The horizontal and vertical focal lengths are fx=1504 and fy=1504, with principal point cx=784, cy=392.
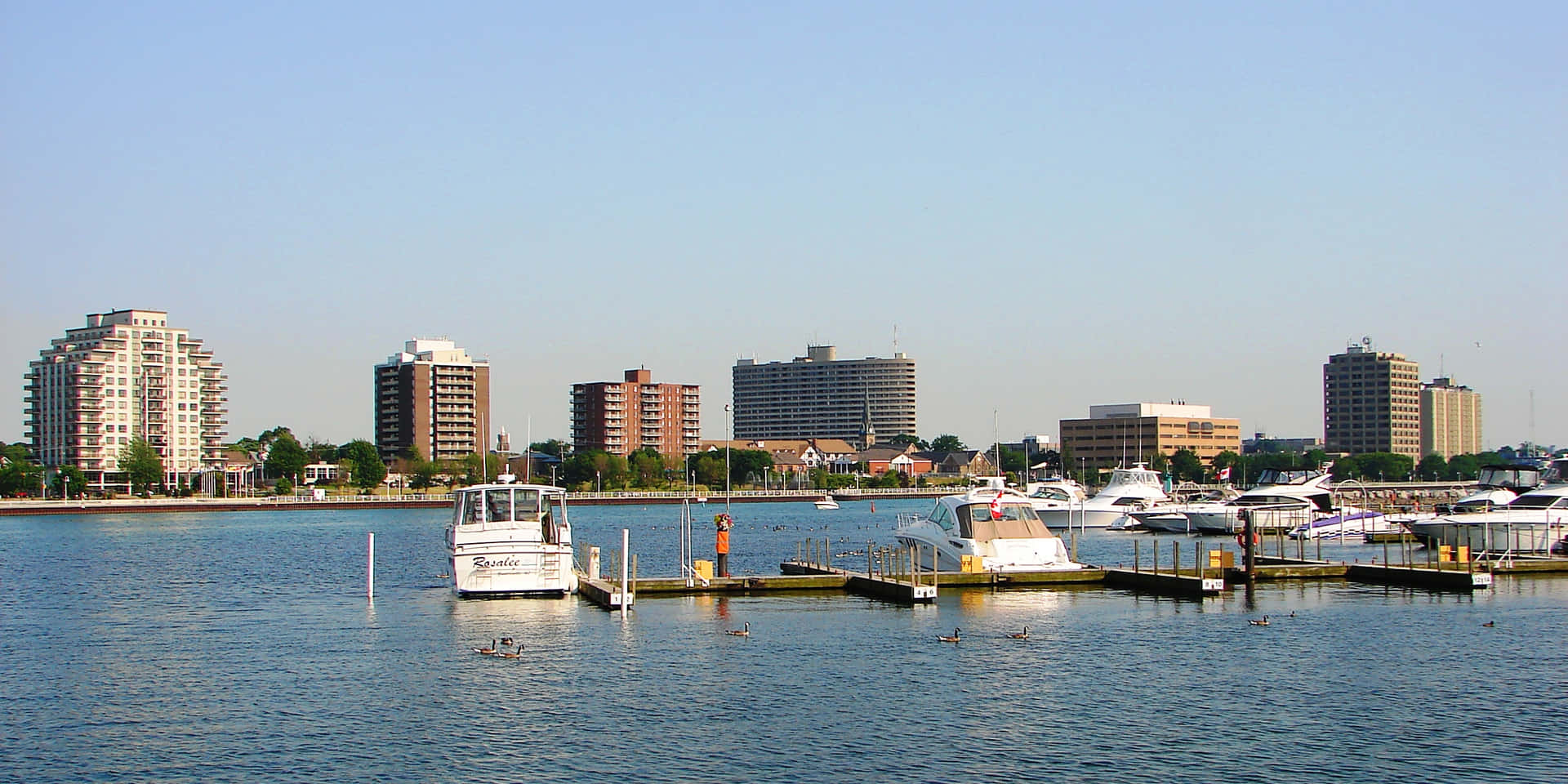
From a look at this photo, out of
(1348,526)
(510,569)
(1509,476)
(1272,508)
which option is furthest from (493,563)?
(1509,476)

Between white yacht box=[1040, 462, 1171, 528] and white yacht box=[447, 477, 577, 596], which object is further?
white yacht box=[1040, 462, 1171, 528]

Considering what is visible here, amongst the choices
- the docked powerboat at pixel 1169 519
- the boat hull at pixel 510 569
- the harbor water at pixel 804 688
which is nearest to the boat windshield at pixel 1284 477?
the docked powerboat at pixel 1169 519

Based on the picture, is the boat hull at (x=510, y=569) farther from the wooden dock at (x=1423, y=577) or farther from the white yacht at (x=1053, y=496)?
the white yacht at (x=1053, y=496)

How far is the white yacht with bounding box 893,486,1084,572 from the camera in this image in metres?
54.4

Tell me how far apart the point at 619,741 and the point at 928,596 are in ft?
69.5

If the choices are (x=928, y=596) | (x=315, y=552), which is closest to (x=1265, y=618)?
(x=928, y=596)

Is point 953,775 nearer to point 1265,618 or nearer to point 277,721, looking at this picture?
point 277,721

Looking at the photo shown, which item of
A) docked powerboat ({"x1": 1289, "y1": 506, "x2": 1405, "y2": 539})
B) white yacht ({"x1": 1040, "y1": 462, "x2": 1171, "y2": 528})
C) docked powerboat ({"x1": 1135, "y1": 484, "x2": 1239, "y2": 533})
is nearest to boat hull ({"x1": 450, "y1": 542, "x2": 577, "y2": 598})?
docked powerboat ({"x1": 1289, "y1": 506, "x2": 1405, "y2": 539})

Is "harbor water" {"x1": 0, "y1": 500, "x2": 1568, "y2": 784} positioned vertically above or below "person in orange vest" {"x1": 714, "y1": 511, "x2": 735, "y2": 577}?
below

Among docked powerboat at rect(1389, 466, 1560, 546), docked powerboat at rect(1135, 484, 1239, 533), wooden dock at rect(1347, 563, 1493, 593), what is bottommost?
docked powerboat at rect(1135, 484, 1239, 533)

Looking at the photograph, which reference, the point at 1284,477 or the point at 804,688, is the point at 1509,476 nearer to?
the point at 1284,477

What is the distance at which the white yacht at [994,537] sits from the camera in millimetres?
54375

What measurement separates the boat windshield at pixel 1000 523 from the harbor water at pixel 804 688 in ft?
8.86

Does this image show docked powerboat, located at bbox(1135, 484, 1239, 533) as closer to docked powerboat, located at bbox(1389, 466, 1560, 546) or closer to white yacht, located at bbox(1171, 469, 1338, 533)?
white yacht, located at bbox(1171, 469, 1338, 533)
